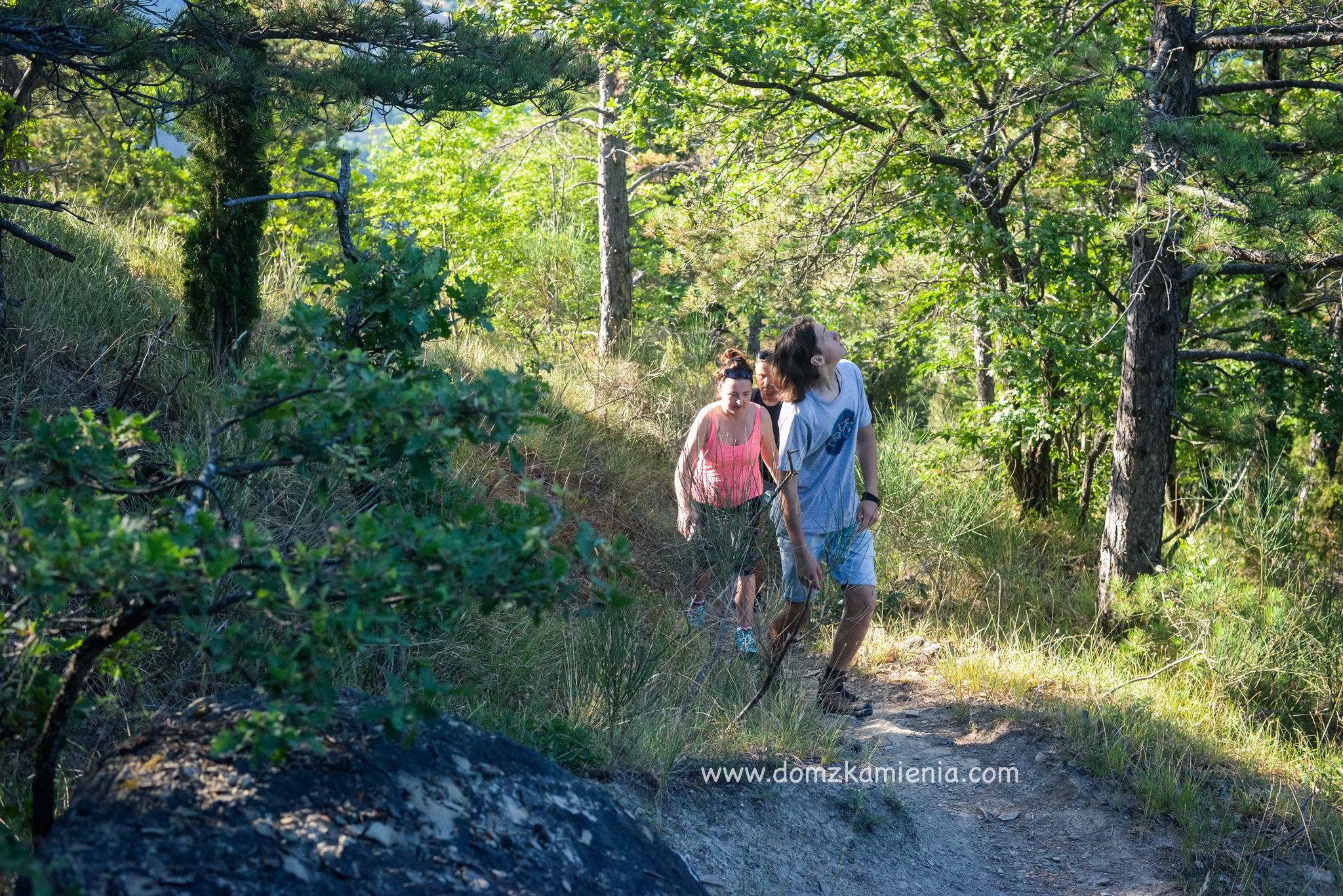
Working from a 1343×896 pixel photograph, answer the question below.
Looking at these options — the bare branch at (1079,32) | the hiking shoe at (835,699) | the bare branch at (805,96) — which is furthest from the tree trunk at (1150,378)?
the hiking shoe at (835,699)

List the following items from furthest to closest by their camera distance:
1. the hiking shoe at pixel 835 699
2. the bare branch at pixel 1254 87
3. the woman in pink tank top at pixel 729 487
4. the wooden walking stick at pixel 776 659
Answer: the bare branch at pixel 1254 87 → the hiking shoe at pixel 835 699 → the woman in pink tank top at pixel 729 487 → the wooden walking stick at pixel 776 659

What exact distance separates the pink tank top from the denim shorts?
383 millimetres

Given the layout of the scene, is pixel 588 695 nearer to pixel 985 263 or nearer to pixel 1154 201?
pixel 1154 201

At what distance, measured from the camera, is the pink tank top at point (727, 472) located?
492cm

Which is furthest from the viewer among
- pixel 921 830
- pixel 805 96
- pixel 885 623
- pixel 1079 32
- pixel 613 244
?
pixel 613 244

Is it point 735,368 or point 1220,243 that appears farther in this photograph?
point 735,368

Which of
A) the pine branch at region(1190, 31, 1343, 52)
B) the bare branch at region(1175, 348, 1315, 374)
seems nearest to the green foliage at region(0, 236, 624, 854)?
the pine branch at region(1190, 31, 1343, 52)

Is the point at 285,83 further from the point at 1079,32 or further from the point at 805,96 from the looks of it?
the point at 1079,32

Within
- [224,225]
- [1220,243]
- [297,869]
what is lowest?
[297,869]

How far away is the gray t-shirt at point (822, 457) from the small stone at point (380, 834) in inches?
111

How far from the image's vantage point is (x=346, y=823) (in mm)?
2113

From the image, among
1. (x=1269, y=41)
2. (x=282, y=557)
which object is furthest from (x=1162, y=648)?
(x=282, y=557)

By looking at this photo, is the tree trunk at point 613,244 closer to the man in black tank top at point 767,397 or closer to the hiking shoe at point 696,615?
the man in black tank top at point 767,397

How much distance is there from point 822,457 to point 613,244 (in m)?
6.35
